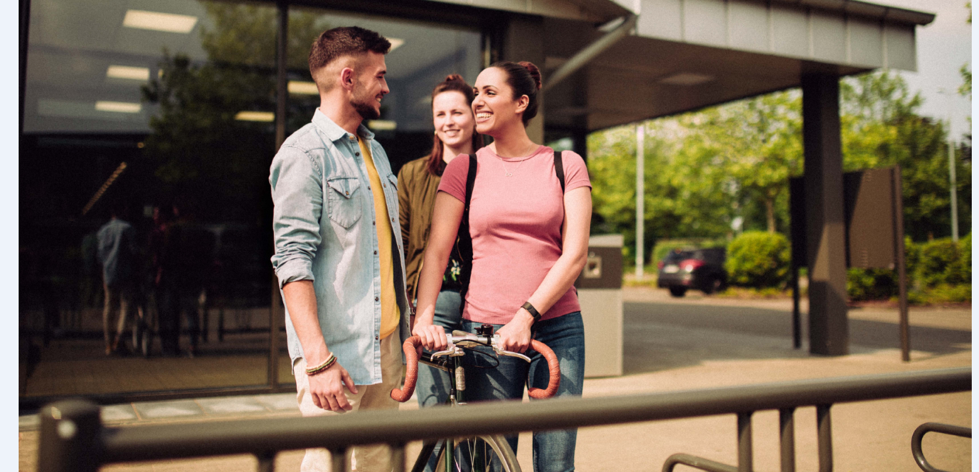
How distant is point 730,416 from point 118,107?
7639 millimetres

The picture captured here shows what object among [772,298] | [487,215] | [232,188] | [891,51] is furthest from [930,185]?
[487,215]

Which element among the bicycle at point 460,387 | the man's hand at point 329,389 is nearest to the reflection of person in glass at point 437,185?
the bicycle at point 460,387

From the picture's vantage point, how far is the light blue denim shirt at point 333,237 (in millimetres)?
1898

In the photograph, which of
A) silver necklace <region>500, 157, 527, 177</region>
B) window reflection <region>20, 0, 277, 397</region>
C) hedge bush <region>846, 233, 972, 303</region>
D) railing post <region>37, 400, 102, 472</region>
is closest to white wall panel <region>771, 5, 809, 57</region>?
window reflection <region>20, 0, 277, 397</region>

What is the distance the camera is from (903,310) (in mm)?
7746

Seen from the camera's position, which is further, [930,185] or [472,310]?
[930,185]

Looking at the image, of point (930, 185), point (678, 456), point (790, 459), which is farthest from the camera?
point (930, 185)

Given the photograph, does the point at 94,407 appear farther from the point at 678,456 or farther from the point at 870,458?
the point at 870,458

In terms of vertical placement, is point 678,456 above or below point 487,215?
below

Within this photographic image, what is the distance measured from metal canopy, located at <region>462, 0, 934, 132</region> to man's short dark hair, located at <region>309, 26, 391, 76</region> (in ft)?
13.4

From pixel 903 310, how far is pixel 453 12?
5.81 meters

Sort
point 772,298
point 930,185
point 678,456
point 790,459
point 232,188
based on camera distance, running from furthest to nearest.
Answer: point 930,185, point 772,298, point 232,188, point 678,456, point 790,459

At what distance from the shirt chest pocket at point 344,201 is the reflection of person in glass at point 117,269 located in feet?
21.3

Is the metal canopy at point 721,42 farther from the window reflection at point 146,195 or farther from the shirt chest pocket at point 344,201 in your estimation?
the shirt chest pocket at point 344,201
